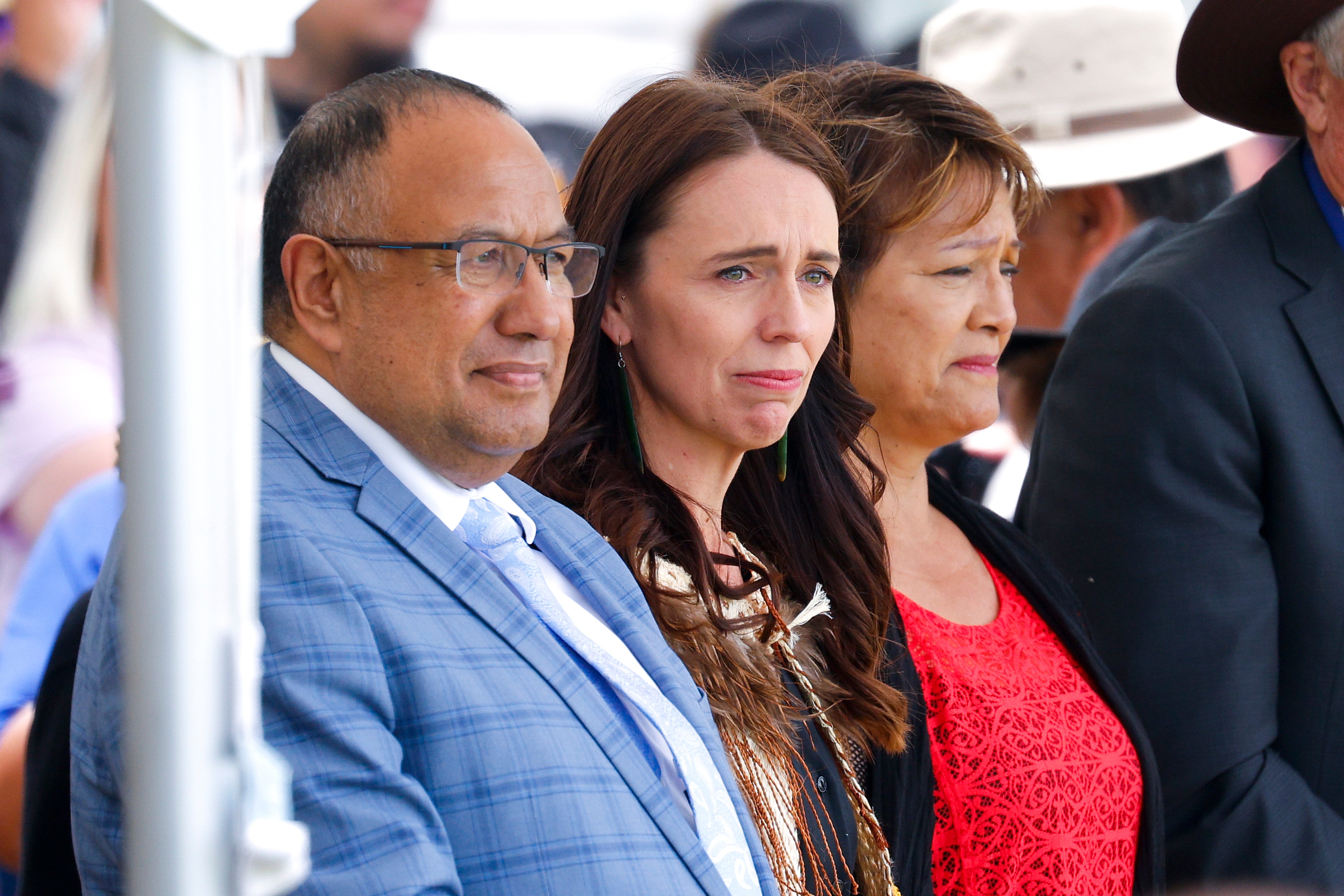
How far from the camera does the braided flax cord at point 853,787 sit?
1.74 meters

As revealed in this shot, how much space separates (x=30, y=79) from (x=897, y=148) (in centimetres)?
141

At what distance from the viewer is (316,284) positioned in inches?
51.6

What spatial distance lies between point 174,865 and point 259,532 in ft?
1.50

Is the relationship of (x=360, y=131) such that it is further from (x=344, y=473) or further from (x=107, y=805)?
(x=107, y=805)

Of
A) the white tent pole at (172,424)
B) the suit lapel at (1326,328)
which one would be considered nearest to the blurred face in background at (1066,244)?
the suit lapel at (1326,328)

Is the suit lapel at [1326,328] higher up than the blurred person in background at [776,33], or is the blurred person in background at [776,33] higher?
the blurred person in background at [776,33]

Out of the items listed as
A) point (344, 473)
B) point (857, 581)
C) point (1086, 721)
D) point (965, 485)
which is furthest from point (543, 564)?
point (965, 485)

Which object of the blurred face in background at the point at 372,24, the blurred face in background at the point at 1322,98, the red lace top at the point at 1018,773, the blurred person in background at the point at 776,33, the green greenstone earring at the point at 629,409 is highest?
the blurred person in background at the point at 776,33

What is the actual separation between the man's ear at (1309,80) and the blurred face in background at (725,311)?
3.24ft

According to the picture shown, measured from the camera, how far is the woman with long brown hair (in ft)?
5.59

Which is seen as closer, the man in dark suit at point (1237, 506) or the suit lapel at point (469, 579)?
the suit lapel at point (469, 579)

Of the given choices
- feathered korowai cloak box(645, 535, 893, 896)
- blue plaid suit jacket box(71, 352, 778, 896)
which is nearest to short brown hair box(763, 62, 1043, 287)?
feathered korowai cloak box(645, 535, 893, 896)

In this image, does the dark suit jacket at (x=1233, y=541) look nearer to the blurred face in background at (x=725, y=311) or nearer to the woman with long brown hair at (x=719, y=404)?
the woman with long brown hair at (x=719, y=404)

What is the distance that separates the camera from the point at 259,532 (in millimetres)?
1078
